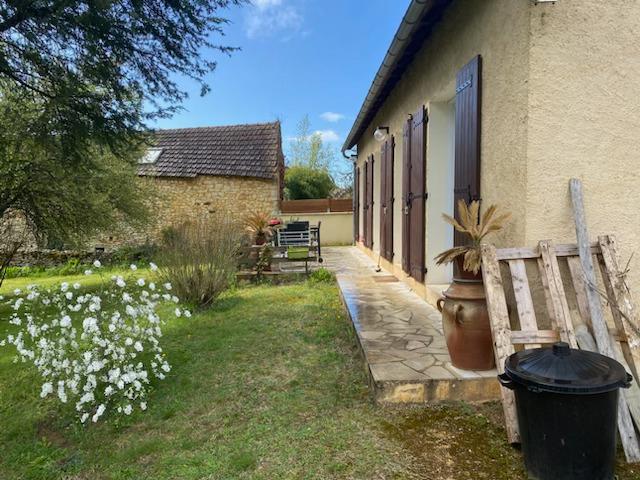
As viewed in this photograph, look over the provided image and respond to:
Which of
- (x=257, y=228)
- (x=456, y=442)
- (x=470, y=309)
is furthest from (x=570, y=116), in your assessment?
(x=257, y=228)

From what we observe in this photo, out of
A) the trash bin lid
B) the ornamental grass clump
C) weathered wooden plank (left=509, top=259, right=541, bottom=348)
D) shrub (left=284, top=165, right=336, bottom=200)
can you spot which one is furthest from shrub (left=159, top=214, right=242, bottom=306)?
shrub (left=284, top=165, right=336, bottom=200)

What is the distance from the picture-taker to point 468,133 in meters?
3.90

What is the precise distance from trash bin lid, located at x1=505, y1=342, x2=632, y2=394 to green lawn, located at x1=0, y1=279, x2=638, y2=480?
21.5 inches

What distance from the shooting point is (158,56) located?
5414 mm

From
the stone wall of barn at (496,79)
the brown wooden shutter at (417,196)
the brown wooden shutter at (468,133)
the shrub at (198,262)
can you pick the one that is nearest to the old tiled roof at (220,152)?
the shrub at (198,262)

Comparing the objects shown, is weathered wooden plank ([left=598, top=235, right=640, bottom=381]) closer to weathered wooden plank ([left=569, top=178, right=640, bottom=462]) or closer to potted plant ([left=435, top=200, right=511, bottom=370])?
weathered wooden plank ([left=569, top=178, right=640, bottom=462])

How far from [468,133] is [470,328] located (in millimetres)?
1826

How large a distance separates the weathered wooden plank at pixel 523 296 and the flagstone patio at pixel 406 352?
0.42 metres

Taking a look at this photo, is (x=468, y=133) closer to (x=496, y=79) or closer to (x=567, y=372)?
(x=496, y=79)

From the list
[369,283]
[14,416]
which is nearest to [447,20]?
[369,283]

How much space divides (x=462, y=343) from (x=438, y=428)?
63 centimetres

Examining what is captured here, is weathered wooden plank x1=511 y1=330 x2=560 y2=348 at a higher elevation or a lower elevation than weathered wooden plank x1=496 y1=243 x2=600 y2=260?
lower

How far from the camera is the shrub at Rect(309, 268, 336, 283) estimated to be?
25.8ft

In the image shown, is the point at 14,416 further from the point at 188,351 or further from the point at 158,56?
the point at 158,56
